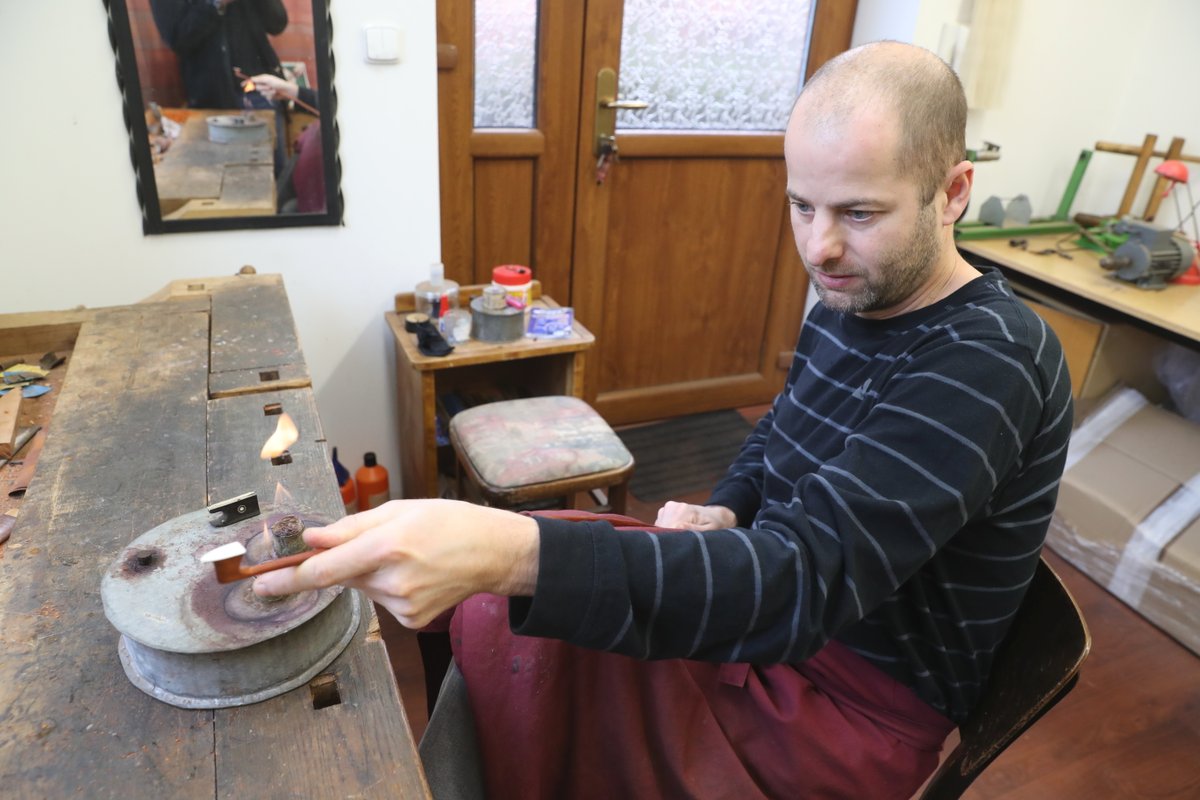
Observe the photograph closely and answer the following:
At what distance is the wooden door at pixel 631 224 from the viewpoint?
249 centimetres

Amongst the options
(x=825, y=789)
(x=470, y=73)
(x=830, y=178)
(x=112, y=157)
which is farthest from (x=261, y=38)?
(x=825, y=789)

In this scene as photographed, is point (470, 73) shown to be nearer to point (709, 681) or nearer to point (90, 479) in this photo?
point (90, 479)

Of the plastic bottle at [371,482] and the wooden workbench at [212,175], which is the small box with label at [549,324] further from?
the wooden workbench at [212,175]

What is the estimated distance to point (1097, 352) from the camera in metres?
2.55

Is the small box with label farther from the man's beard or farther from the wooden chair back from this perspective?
the wooden chair back

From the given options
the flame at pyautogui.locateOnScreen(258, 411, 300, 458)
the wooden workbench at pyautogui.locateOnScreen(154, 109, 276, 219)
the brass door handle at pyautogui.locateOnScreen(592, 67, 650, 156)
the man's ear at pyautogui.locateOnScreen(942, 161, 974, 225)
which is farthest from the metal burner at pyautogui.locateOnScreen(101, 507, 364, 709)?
the brass door handle at pyautogui.locateOnScreen(592, 67, 650, 156)

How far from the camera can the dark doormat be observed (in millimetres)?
2789

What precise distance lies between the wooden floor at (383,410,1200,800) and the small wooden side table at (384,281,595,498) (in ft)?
1.61

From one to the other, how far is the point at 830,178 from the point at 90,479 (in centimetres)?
100

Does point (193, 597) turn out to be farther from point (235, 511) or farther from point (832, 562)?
point (832, 562)

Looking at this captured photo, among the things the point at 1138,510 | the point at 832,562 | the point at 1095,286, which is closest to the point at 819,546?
the point at 832,562

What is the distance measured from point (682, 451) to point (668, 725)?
6.86 ft

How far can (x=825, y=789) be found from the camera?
3.28ft

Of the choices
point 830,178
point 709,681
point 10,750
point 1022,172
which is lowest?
point 709,681
